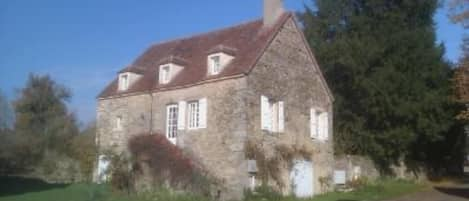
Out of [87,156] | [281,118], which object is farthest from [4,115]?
[281,118]

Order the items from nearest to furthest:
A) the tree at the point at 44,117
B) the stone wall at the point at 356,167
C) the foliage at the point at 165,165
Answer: the foliage at the point at 165,165 → the stone wall at the point at 356,167 → the tree at the point at 44,117

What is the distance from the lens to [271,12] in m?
23.7

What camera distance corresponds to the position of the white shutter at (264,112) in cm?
2116

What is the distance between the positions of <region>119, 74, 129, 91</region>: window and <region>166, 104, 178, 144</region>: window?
4.24 m

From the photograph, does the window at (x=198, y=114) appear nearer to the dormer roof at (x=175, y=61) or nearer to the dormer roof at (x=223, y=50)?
the dormer roof at (x=223, y=50)

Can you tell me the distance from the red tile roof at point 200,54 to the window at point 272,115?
2007 millimetres

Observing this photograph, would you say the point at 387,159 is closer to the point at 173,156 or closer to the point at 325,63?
the point at 325,63

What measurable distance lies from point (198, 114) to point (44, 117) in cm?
2970

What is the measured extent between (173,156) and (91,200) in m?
4.12

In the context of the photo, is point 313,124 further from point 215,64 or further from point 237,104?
point 215,64

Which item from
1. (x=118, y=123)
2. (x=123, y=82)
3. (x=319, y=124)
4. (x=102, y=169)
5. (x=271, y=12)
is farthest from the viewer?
(x=123, y=82)

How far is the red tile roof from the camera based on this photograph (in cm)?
2178

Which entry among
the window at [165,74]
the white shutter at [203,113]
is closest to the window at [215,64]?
the white shutter at [203,113]

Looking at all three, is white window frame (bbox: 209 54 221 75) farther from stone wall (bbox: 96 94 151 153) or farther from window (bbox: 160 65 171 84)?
stone wall (bbox: 96 94 151 153)
